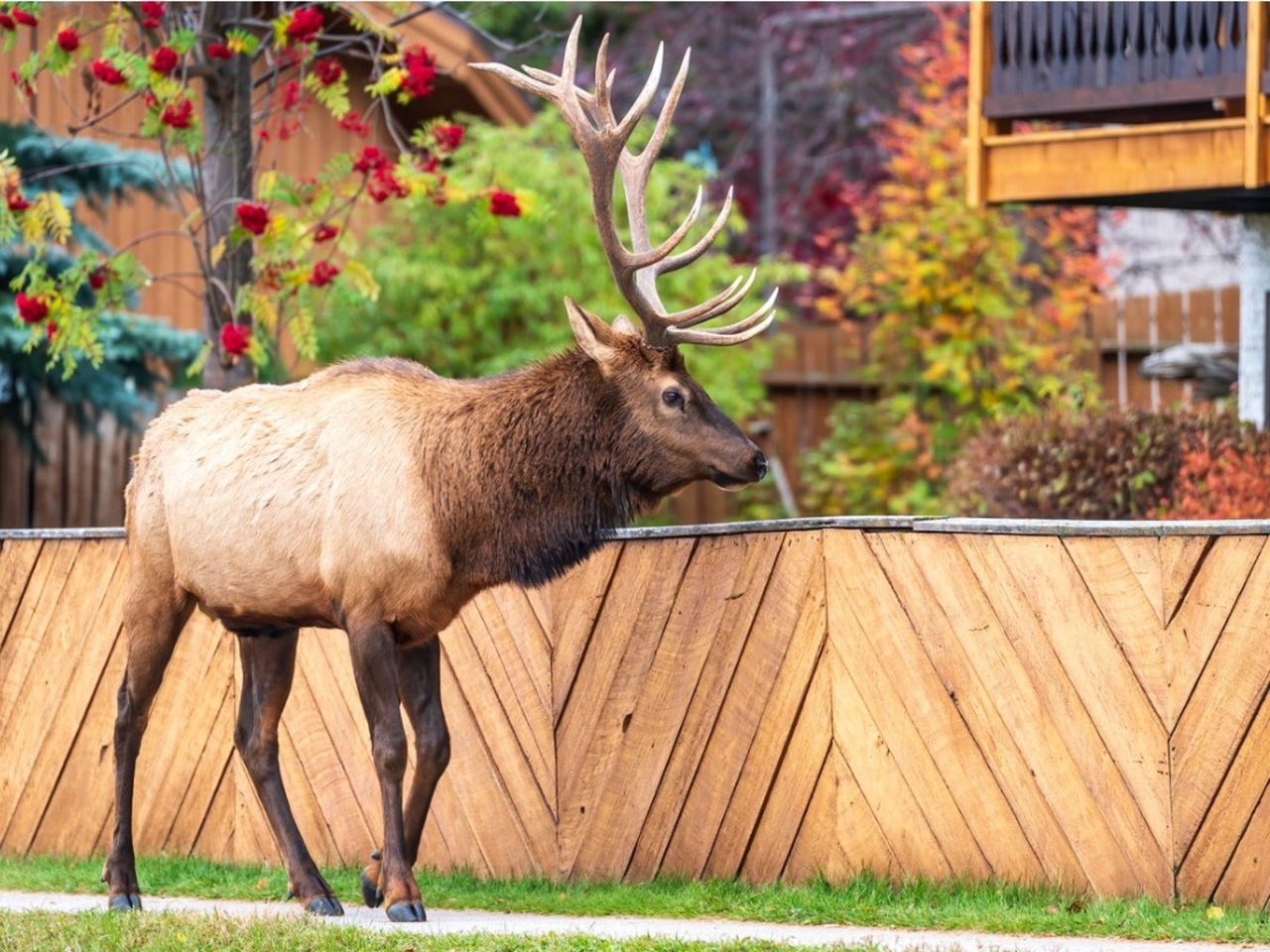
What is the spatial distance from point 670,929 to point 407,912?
0.99m

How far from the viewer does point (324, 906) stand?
26.1 feet

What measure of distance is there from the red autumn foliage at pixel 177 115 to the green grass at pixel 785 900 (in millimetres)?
3446

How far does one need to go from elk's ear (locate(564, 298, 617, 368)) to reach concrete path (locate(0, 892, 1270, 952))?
210cm

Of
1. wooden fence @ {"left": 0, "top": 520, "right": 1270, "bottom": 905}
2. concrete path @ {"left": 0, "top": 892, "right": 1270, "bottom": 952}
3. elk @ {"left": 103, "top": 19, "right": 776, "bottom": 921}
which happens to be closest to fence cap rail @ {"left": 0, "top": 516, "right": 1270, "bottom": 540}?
wooden fence @ {"left": 0, "top": 520, "right": 1270, "bottom": 905}

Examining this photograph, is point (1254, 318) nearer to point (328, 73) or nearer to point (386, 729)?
point (328, 73)

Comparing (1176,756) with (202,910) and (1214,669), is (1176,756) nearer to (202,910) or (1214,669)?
(1214,669)

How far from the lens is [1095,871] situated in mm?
7504

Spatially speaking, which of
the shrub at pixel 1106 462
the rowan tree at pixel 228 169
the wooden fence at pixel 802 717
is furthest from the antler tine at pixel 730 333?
the shrub at pixel 1106 462

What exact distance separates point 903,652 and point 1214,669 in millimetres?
1191

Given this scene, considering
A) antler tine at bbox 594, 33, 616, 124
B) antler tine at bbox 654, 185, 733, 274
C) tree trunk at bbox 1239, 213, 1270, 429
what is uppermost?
antler tine at bbox 594, 33, 616, 124

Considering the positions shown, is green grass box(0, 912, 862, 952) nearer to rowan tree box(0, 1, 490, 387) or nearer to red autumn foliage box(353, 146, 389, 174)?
rowan tree box(0, 1, 490, 387)

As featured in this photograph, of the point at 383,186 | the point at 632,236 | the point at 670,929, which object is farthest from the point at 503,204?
the point at 670,929

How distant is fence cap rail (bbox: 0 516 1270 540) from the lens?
729 cm

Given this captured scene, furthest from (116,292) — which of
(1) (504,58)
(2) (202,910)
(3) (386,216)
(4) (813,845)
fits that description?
(1) (504,58)
